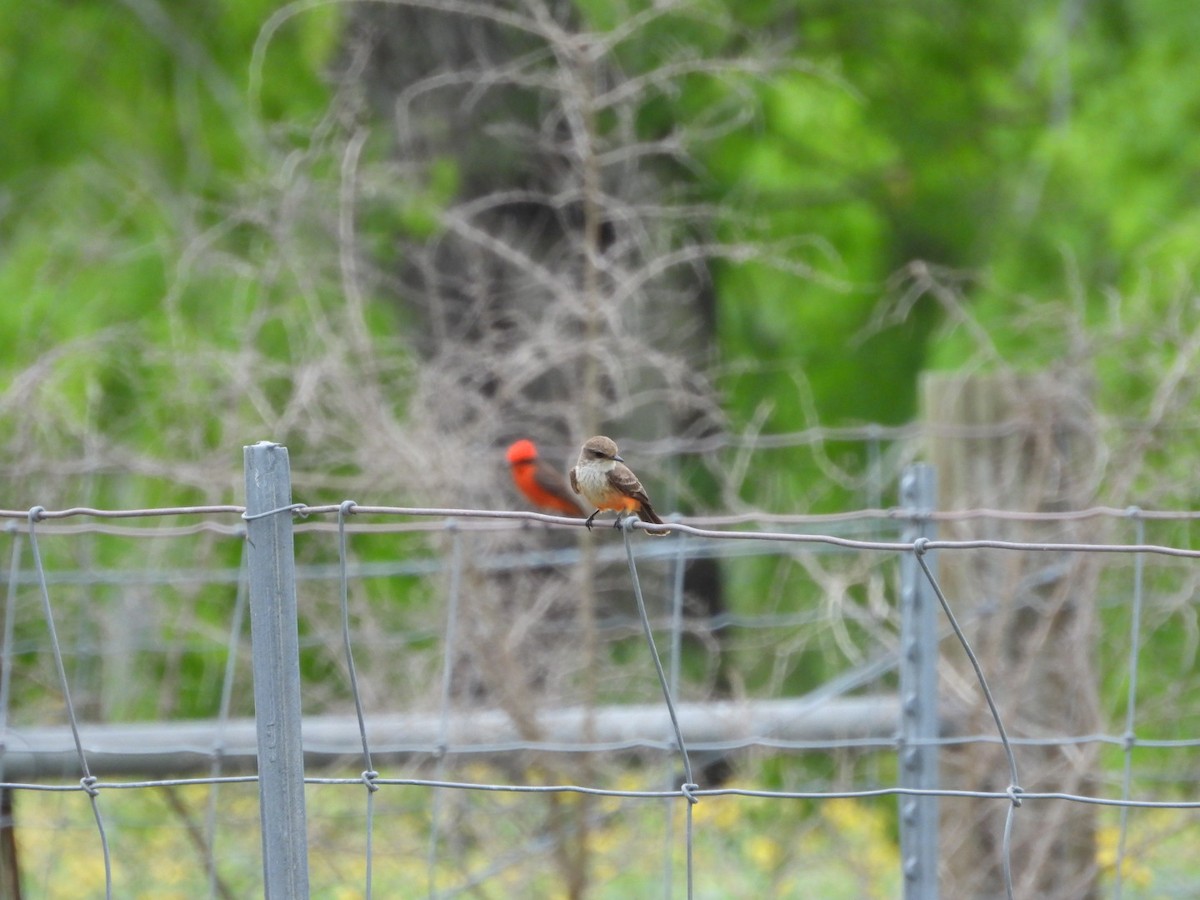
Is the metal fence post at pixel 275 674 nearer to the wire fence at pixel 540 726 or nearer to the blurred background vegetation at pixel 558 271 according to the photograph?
the wire fence at pixel 540 726

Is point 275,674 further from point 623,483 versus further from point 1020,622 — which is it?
point 1020,622

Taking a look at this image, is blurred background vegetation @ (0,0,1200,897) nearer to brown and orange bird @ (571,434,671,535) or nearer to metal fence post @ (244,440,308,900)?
brown and orange bird @ (571,434,671,535)

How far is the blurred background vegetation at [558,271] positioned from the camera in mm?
4773

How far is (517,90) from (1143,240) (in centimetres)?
322

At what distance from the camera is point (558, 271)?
6.36 meters

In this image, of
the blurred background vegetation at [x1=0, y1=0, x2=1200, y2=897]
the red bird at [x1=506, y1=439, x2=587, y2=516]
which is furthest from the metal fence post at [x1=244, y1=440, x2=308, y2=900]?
the red bird at [x1=506, y1=439, x2=587, y2=516]

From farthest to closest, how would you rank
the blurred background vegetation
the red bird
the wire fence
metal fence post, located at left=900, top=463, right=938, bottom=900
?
1. the red bird
2. the blurred background vegetation
3. the wire fence
4. metal fence post, located at left=900, top=463, right=938, bottom=900

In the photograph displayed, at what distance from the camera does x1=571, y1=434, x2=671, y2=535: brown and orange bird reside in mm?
3877

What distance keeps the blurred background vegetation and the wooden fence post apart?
14 centimetres

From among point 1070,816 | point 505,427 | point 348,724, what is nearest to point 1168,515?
point 1070,816

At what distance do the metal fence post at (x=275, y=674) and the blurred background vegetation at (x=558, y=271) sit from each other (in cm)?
206

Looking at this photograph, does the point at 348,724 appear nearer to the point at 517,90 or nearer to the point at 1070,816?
the point at 1070,816

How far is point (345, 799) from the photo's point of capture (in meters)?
6.09

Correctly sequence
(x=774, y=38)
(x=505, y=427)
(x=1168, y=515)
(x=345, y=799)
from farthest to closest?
(x=774, y=38), (x=345, y=799), (x=505, y=427), (x=1168, y=515)
